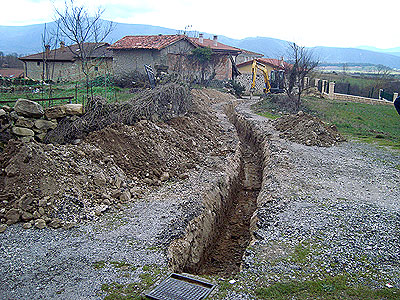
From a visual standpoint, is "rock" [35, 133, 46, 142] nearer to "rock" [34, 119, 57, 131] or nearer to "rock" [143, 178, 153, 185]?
"rock" [34, 119, 57, 131]

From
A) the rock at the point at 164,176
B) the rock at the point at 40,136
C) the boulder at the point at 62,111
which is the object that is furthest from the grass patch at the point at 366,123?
the rock at the point at 40,136

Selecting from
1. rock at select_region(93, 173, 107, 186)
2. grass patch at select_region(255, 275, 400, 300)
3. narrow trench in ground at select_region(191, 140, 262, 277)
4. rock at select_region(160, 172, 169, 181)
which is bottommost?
narrow trench in ground at select_region(191, 140, 262, 277)

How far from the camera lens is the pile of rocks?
31.4ft

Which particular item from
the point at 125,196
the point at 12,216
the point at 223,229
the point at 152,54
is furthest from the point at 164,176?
the point at 152,54

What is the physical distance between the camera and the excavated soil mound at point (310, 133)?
49.4 ft

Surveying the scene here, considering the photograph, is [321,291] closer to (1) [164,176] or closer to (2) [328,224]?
(2) [328,224]

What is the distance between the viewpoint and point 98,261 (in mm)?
5914

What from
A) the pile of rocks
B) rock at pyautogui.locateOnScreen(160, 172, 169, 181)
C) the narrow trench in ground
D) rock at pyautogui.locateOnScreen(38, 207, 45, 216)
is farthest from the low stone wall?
rock at pyautogui.locateOnScreen(38, 207, 45, 216)

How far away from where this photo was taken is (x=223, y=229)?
31.5 feet

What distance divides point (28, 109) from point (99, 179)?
9.72 feet

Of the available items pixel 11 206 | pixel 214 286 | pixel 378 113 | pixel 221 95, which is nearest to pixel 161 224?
pixel 214 286

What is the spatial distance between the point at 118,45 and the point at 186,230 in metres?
26.8

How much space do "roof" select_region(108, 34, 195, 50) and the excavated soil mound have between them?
15417mm

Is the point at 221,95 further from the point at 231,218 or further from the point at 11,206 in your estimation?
the point at 11,206
